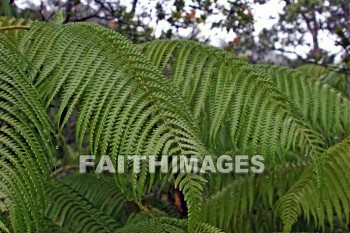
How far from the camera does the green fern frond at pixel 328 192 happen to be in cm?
150

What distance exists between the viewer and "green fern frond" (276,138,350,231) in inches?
59.2

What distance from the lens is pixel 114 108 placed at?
2.65ft

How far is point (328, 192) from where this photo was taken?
61.6 inches

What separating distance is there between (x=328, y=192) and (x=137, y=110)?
990mm

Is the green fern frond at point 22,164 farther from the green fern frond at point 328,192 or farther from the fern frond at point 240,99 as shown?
the green fern frond at point 328,192

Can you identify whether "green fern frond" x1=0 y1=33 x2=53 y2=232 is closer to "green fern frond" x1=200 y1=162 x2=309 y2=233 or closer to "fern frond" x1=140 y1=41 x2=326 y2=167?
"fern frond" x1=140 y1=41 x2=326 y2=167

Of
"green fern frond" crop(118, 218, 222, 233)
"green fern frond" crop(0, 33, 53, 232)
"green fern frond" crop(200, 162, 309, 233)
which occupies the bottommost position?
"green fern frond" crop(200, 162, 309, 233)

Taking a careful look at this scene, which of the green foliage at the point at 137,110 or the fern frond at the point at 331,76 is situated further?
the fern frond at the point at 331,76

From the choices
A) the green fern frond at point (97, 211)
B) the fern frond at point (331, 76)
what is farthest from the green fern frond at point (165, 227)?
the fern frond at point (331, 76)

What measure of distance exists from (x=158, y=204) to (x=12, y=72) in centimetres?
136

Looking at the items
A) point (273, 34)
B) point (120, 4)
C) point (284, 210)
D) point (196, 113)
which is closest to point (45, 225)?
point (196, 113)

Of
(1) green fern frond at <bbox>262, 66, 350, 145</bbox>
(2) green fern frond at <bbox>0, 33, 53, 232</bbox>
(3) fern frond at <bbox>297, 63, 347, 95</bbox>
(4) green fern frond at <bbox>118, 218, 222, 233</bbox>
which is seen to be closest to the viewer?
(2) green fern frond at <bbox>0, 33, 53, 232</bbox>

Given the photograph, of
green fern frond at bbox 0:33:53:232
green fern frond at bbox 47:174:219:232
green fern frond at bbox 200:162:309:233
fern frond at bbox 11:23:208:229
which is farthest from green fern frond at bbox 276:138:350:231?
green fern frond at bbox 0:33:53:232

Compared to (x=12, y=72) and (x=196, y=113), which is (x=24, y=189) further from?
(x=196, y=113)
